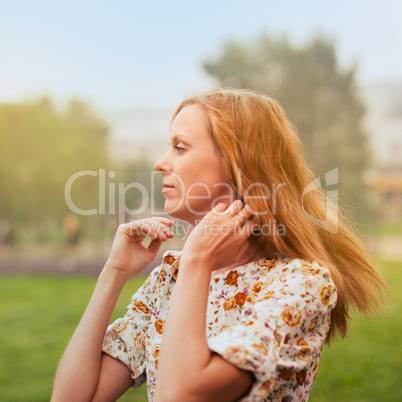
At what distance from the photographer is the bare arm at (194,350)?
1.23 meters

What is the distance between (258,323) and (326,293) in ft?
0.71

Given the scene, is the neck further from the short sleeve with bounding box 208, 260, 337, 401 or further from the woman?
the short sleeve with bounding box 208, 260, 337, 401

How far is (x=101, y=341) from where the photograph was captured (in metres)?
1.65

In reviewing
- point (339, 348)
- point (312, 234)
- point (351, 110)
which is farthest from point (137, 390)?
point (351, 110)

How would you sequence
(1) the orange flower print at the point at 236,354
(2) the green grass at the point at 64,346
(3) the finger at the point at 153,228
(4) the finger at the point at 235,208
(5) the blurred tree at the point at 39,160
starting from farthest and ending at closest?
1. (5) the blurred tree at the point at 39,160
2. (2) the green grass at the point at 64,346
3. (3) the finger at the point at 153,228
4. (4) the finger at the point at 235,208
5. (1) the orange flower print at the point at 236,354

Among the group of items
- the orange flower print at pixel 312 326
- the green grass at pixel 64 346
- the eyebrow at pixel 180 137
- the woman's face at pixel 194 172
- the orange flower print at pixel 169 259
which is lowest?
the green grass at pixel 64 346

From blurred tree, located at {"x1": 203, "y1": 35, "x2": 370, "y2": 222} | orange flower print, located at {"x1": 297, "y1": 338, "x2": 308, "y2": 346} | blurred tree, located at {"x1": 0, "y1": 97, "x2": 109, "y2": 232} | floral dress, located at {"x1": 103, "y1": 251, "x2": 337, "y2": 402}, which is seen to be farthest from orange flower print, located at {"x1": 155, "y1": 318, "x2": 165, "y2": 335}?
blurred tree, located at {"x1": 0, "y1": 97, "x2": 109, "y2": 232}

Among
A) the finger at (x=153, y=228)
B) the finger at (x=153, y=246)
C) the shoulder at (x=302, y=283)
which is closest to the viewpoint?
the shoulder at (x=302, y=283)

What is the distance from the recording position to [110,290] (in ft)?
5.55

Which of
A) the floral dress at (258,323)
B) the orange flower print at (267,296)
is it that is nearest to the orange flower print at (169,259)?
the floral dress at (258,323)

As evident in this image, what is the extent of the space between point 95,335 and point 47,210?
21.0 m

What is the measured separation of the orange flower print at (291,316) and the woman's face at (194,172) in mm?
437

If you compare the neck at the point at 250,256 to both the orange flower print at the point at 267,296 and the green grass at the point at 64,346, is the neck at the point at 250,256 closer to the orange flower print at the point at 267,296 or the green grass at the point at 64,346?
the orange flower print at the point at 267,296

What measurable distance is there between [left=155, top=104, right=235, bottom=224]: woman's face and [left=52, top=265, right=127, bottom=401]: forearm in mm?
358
